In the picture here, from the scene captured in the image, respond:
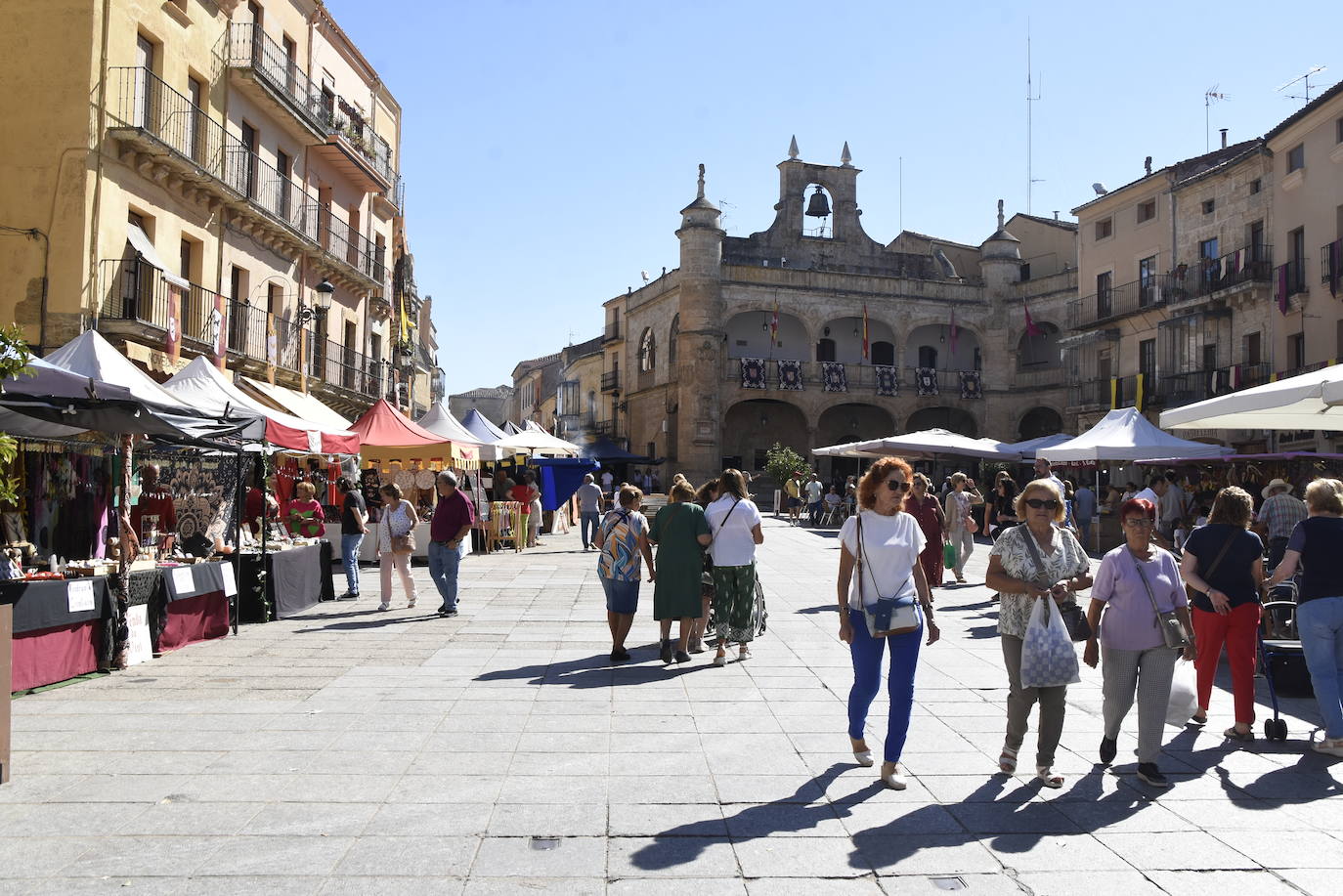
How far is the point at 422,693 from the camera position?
762 centimetres

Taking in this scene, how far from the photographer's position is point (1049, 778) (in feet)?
17.8

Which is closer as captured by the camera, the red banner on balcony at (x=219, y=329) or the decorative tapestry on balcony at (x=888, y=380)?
the red banner on balcony at (x=219, y=329)

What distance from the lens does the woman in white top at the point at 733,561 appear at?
8898mm

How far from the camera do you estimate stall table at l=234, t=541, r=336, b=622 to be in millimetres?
11266

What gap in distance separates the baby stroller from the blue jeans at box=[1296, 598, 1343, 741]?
0.34 m

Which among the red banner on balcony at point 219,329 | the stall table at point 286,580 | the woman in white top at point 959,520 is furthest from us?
the red banner on balcony at point 219,329

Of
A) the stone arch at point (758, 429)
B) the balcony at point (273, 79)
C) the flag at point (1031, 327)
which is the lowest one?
the stone arch at point (758, 429)

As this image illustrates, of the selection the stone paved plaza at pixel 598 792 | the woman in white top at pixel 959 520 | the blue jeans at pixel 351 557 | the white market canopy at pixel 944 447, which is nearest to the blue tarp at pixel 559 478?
the white market canopy at pixel 944 447

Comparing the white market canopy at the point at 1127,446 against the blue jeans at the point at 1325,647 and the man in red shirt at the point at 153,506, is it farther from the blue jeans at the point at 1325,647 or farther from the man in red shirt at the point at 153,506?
the man in red shirt at the point at 153,506

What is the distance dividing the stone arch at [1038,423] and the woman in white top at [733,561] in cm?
4042

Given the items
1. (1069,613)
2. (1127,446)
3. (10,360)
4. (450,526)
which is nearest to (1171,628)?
(1069,613)

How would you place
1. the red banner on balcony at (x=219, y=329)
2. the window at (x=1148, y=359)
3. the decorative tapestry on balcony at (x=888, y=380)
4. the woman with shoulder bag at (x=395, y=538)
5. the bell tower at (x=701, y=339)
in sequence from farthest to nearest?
the decorative tapestry on balcony at (x=888, y=380) → the bell tower at (x=701, y=339) → the window at (x=1148, y=359) → the red banner on balcony at (x=219, y=329) → the woman with shoulder bag at (x=395, y=538)

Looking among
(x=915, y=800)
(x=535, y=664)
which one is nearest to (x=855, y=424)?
(x=535, y=664)

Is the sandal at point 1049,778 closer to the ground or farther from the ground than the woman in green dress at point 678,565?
closer to the ground
